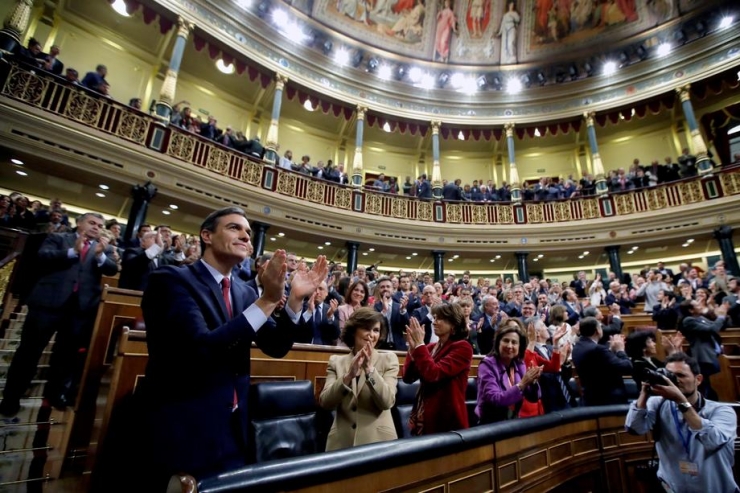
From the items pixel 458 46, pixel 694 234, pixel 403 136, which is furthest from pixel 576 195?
pixel 458 46

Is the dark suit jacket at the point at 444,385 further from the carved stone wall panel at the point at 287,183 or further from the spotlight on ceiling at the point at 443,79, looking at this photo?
the spotlight on ceiling at the point at 443,79

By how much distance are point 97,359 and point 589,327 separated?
155 inches

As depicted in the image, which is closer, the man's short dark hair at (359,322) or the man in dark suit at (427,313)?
the man's short dark hair at (359,322)

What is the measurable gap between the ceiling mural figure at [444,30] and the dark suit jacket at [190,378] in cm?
1460

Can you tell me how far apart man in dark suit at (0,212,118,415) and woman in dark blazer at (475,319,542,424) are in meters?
3.46

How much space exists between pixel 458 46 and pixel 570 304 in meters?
11.5

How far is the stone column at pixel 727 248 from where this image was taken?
8719 millimetres

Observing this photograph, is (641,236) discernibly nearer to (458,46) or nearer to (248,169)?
(458,46)

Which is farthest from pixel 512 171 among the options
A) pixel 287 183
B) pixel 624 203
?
pixel 287 183

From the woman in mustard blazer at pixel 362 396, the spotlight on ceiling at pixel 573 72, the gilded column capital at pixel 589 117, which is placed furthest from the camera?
the spotlight on ceiling at pixel 573 72

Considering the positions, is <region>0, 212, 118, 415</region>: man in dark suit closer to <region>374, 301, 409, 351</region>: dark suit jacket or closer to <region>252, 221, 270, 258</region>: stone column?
<region>374, 301, 409, 351</region>: dark suit jacket

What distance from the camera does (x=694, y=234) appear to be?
9.72 m

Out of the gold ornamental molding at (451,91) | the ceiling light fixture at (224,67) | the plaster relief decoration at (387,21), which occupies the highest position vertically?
the plaster relief decoration at (387,21)

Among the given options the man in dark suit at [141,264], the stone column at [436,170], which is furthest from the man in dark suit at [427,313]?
the stone column at [436,170]
